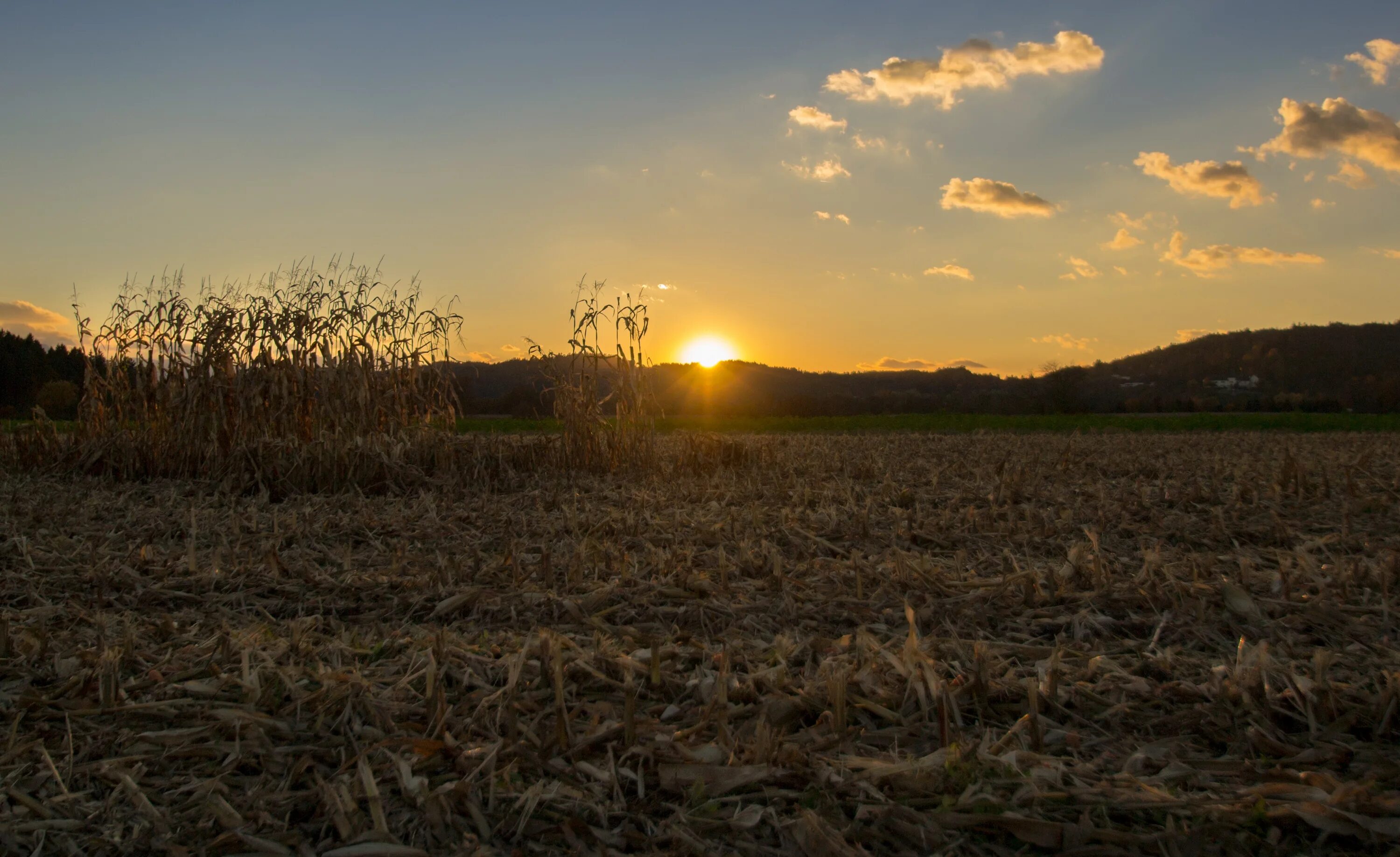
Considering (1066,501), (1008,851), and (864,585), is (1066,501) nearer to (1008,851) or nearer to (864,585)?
(864,585)

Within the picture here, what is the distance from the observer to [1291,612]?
3.50 m

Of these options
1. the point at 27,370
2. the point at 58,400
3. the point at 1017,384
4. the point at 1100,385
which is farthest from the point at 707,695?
the point at 1100,385

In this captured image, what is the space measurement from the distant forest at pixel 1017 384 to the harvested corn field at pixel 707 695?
19.9 ft

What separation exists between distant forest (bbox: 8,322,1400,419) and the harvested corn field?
6.08 metres

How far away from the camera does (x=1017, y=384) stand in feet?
165

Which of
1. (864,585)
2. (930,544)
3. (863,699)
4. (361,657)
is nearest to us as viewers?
(863,699)

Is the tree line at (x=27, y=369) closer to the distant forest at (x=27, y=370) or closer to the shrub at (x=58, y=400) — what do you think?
the distant forest at (x=27, y=370)

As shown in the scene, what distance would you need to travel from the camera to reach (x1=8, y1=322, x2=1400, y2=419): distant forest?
32750 mm

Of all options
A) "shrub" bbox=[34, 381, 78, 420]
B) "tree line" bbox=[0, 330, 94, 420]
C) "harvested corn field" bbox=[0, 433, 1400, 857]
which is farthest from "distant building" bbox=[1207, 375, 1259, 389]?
"tree line" bbox=[0, 330, 94, 420]

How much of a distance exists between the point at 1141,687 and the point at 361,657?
9.30 feet

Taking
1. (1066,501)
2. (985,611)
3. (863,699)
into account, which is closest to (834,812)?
(863,699)

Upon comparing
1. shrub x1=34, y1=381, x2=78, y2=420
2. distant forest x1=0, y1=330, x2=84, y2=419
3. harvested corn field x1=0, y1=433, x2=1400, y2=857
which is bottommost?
harvested corn field x1=0, y1=433, x2=1400, y2=857

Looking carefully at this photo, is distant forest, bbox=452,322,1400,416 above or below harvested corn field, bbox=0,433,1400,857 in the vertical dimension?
above

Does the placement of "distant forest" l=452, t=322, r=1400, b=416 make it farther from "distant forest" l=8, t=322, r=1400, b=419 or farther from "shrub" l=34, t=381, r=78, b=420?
"shrub" l=34, t=381, r=78, b=420
